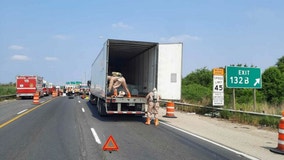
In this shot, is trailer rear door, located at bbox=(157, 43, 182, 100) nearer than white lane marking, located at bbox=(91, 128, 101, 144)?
No

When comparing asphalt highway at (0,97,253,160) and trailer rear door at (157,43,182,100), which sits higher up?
trailer rear door at (157,43,182,100)

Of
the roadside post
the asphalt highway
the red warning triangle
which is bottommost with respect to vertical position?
the asphalt highway

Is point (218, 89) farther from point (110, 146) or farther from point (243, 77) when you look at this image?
point (110, 146)

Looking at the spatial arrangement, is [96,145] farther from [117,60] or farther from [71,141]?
[117,60]

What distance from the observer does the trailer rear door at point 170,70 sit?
796 inches

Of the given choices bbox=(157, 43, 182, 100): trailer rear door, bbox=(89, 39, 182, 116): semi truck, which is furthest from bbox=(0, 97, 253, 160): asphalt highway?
bbox=(157, 43, 182, 100): trailer rear door

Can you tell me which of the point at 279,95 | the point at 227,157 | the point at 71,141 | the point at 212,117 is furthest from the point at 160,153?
the point at 279,95

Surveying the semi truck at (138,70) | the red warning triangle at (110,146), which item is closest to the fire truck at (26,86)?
the semi truck at (138,70)

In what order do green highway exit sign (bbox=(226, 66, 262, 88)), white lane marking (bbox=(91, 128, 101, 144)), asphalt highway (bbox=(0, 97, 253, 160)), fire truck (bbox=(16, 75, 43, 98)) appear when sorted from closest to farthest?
asphalt highway (bbox=(0, 97, 253, 160))
white lane marking (bbox=(91, 128, 101, 144))
green highway exit sign (bbox=(226, 66, 262, 88))
fire truck (bbox=(16, 75, 43, 98))

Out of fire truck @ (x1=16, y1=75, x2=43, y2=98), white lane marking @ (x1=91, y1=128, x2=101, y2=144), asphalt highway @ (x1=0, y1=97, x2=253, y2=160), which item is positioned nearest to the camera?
asphalt highway @ (x1=0, y1=97, x2=253, y2=160)

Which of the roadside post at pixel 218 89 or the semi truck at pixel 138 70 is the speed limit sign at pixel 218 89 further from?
the semi truck at pixel 138 70

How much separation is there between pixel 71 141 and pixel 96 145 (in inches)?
41.4

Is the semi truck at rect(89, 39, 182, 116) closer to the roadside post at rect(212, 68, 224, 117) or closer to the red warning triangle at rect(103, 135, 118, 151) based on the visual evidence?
the roadside post at rect(212, 68, 224, 117)

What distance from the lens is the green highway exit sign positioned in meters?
18.6
